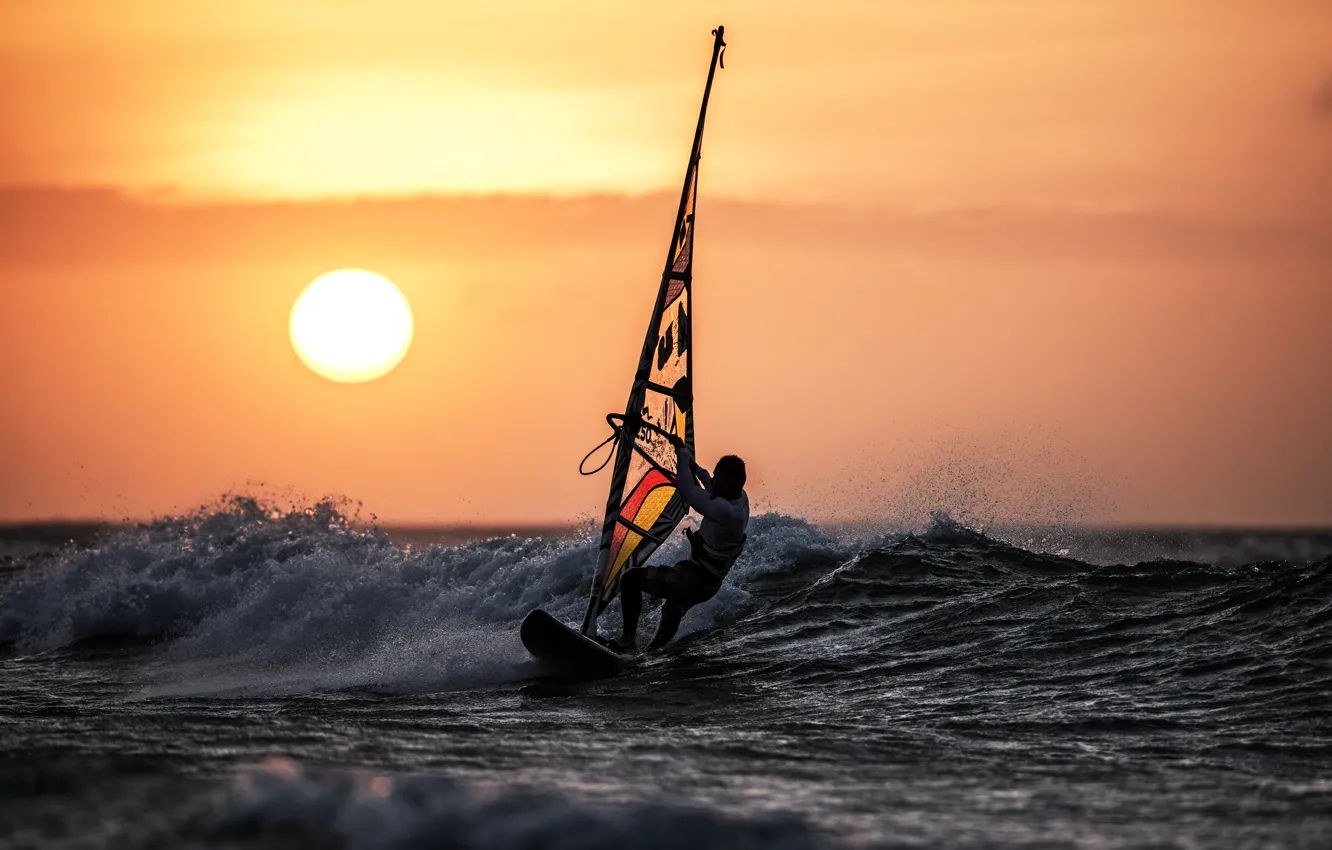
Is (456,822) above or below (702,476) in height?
below

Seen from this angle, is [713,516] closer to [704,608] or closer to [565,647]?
[565,647]

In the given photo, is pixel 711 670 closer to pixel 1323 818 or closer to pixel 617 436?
pixel 617 436

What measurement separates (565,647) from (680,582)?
1.11 meters

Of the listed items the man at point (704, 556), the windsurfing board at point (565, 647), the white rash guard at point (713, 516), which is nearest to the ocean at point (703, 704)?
the windsurfing board at point (565, 647)

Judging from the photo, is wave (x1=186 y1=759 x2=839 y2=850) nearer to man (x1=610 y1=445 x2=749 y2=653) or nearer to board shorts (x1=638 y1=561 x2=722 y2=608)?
man (x1=610 y1=445 x2=749 y2=653)

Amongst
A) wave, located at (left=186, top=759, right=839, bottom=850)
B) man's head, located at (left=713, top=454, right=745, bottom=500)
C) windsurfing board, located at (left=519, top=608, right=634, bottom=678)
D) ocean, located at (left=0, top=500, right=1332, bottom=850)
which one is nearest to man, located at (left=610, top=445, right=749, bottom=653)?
man's head, located at (left=713, top=454, right=745, bottom=500)

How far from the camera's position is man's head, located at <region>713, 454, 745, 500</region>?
33.7ft

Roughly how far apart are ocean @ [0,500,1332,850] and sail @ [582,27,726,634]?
3.31ft

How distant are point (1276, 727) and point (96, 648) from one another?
11913mm

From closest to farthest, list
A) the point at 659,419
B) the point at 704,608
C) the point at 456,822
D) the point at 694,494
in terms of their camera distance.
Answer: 1. the point at 456,822
2. the point at 694,494
3. the point at 659,419
4. the point at 704,608

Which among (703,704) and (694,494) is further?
(694,494)

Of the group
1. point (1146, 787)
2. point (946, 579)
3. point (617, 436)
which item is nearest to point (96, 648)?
point (617, 436)

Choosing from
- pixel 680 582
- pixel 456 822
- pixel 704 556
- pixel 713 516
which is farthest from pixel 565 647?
pixel 456 822

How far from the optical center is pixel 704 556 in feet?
34.8
